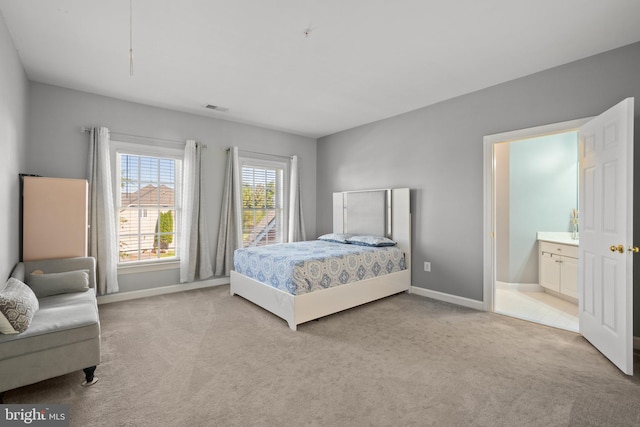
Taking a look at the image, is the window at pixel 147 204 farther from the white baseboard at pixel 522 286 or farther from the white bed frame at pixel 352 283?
the white baseboard at pixel 522 286

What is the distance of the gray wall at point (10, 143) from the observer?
7.43 feet

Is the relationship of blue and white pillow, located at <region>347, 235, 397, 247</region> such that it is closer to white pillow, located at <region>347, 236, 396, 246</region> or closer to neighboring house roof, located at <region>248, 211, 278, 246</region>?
white pillow, located at <region>347, 236, 396, 246</region>

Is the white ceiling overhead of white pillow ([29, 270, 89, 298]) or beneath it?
overhead

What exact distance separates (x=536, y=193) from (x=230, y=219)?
15.3ft

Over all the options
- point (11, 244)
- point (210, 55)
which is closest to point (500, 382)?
point (210, 55)

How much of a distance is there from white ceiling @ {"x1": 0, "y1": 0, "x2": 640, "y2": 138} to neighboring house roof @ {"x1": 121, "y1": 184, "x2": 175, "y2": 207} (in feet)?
4.06

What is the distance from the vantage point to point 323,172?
18.9 ft

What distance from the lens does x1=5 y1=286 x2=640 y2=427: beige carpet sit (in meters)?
1.74

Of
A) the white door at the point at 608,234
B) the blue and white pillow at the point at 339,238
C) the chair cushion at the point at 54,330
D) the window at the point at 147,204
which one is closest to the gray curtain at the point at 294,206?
the blue and white pillow at the point at 339,238

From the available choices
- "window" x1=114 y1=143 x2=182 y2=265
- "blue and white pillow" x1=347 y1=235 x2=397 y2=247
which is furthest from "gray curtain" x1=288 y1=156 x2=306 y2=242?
"window" x1=114 y1=143 x2=182 y2=265

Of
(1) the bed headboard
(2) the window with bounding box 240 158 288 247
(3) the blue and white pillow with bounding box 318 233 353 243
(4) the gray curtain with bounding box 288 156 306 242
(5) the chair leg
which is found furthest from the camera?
(4) the gray curtain with bounding box 288 156 306 242

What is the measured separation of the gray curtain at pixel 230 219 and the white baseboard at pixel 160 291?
0.48 feet

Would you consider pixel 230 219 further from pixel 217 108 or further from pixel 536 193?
pixel 536 193

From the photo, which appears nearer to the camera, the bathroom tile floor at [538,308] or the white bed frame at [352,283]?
the white bed frame at [352,283]
